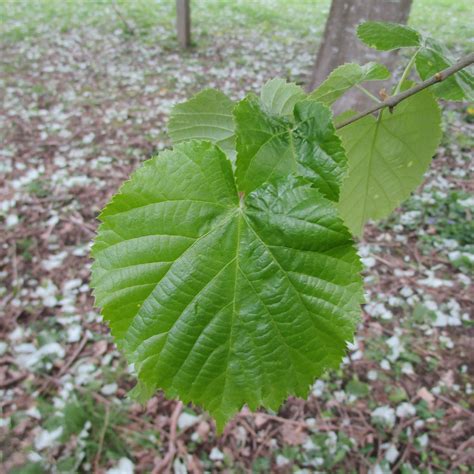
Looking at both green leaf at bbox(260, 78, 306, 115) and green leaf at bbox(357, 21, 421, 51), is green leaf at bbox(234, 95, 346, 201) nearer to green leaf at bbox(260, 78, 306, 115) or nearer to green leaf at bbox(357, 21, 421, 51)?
green leaf at bbox(260, 78, 306, 115)

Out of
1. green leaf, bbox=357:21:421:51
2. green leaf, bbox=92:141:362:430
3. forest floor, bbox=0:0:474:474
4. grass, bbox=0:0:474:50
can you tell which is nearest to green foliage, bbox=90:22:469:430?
green leaf, bbox=92:141:362:430

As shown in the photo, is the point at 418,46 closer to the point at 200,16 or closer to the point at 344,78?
the point at 344,78

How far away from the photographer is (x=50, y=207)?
Result: 2553mm

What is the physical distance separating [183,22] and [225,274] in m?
4.41

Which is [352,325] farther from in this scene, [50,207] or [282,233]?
[50,207]

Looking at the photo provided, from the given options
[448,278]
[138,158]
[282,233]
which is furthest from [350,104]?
[282,233]

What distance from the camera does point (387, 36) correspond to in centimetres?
58

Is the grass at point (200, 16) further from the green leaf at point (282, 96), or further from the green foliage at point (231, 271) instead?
the green foliage at point (231, 271)

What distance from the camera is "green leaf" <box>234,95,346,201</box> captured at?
42 centimetres

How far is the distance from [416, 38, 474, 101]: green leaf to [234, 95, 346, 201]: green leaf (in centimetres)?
22

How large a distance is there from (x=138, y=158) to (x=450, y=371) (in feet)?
7.05

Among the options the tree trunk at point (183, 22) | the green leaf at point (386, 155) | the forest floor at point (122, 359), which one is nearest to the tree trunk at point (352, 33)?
the forest floor at point (122, 359)

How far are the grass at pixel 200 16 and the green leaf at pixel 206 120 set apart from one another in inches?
178

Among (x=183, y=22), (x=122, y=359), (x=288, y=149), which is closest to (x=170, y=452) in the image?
(x=122, y=359)
